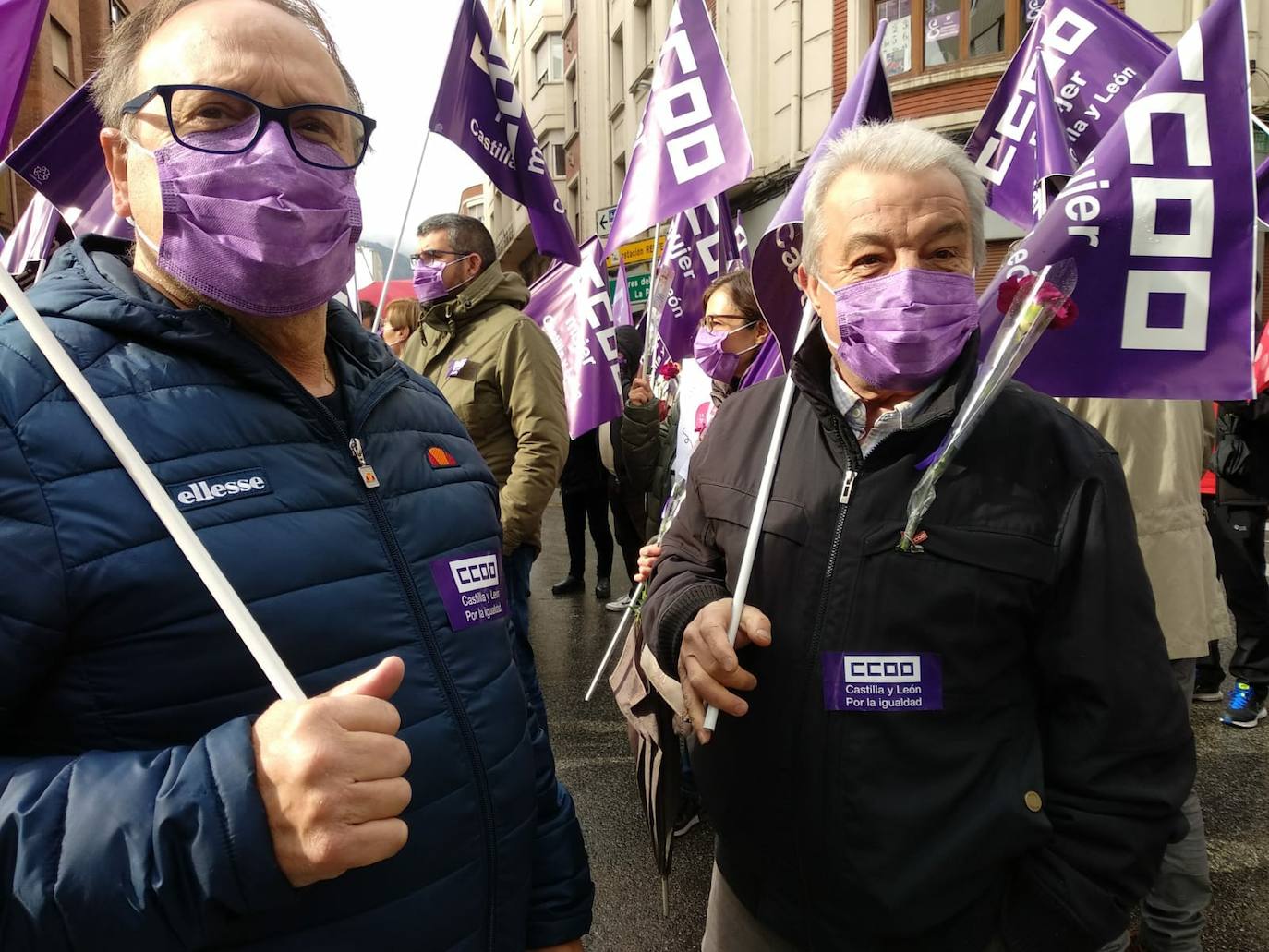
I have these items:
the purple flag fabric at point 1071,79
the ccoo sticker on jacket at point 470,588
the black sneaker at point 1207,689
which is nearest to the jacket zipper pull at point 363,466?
the ccoo sticker on jacket at point 470,588

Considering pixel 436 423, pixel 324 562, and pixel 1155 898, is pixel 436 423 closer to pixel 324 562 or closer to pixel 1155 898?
pixel 324 562

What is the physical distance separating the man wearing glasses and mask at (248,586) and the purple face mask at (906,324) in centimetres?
74

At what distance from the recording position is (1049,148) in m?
2.63

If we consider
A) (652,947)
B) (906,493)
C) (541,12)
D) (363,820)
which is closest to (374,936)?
(363,820)

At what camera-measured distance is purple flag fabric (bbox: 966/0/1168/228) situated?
9.53 ft

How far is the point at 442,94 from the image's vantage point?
13.4 ft

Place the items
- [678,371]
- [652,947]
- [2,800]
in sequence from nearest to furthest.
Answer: [2,800], [652,947], [678,371]

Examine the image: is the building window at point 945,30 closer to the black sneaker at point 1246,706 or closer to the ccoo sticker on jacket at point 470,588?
the black sneaker at point 1246,706

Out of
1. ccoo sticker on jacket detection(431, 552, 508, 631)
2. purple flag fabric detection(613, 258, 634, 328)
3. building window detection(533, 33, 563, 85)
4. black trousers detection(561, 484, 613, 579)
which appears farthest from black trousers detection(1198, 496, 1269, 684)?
building window detection(533, 33, 563, 85)

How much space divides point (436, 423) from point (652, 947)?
209 cm

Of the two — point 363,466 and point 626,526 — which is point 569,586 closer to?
point 626,526

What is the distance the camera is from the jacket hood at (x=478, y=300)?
3.68 metres

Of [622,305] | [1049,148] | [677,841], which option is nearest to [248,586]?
[1049,148]

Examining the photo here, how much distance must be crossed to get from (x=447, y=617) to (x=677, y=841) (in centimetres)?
255
